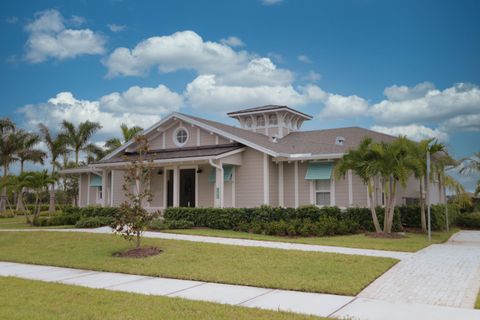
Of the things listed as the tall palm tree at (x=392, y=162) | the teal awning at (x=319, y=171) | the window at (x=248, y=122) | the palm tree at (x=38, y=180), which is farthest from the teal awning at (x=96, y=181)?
the tall palm tree at (x=392, y=162)

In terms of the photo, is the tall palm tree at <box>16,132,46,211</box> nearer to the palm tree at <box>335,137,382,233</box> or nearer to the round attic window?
the round attic window

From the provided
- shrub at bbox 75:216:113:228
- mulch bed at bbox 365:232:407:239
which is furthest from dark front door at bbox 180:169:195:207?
mulch bed at bbox 365:232:407:239

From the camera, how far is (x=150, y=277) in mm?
10039

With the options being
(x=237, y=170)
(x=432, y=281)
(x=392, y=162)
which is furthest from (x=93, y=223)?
(x=432, y=281)

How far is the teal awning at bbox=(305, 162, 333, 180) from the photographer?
20880 millimetres

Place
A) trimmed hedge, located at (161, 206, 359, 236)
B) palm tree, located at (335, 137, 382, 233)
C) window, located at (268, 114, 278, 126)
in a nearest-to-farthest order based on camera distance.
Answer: palm tree, located at (335, 137, 382, 233) → trimmed hedge, located at (161, 206, 359, 236) → window, located at (268, 114, 278, 126)

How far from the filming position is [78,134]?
41781 millimetres

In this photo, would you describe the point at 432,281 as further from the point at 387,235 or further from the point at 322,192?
the point at 322,192

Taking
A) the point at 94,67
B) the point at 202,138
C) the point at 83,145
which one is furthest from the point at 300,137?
the point at 83,145

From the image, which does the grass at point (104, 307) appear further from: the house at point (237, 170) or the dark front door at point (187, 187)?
the dark front door at point (187, 187)

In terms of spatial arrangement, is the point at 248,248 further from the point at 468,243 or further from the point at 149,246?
the point at 468,243

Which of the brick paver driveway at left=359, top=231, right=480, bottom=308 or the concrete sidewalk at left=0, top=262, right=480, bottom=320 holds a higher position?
the brick paver driveway at left=359, top=231, right=480, bottom=308

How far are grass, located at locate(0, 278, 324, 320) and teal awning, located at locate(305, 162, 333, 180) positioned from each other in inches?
560

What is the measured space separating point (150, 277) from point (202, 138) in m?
14.1
